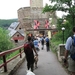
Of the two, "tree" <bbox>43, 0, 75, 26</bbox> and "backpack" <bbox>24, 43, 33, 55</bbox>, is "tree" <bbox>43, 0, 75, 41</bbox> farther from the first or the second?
"backpack" <bbox>24, 43, 33, 55</bbox>

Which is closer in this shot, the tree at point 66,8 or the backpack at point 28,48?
the backpack at point 28,48

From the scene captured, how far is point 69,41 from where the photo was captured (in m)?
6.16

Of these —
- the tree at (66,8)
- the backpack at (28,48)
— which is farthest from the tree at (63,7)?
the backpack at (28,48)

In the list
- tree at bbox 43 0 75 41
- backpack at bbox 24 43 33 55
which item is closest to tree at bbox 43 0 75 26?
tree at bbox 43 0 75 41

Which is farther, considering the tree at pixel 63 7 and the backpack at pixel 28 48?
the tree at pixel 63 7

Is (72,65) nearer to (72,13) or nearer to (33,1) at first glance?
(72,13)

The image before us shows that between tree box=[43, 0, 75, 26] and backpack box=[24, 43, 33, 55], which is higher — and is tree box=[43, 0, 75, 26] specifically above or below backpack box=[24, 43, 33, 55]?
above

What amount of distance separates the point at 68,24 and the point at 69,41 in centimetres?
1953

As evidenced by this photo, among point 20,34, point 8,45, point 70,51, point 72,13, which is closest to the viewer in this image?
point 70,51

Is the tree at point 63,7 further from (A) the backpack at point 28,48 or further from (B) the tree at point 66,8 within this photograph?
(A) the backpack at point 28,48

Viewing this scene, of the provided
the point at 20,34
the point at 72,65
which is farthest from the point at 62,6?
the point at 20,34

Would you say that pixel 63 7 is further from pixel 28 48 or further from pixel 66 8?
pixel 28 48

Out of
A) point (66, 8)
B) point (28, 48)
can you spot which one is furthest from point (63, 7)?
point (28, 48)

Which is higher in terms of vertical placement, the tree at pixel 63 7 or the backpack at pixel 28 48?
the tree at pixel 63 7
